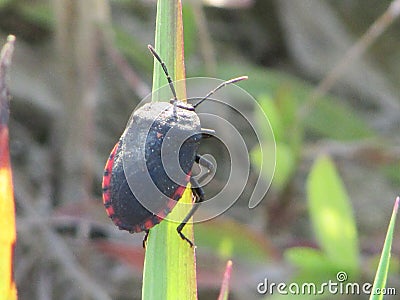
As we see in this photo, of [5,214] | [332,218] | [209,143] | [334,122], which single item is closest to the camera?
[5,214]

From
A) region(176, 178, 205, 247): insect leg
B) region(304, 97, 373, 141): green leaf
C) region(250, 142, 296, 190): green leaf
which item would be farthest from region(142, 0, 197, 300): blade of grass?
region(304, 97, 373, 141): green leaf

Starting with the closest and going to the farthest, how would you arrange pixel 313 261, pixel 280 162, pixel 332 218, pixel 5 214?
pixel 5 214, pixel 313 261, pixel 332 218, pixel 280 162

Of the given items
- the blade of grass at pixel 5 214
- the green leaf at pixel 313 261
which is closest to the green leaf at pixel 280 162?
the green leaf at pixel 313 261

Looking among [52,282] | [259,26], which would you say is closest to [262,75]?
[259,26]

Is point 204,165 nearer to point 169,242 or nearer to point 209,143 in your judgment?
point 169,242

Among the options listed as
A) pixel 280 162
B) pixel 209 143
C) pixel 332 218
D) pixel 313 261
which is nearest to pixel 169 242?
pixel 313 261

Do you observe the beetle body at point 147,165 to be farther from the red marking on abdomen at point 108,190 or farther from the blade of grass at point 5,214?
the blade of grass at point 5,214

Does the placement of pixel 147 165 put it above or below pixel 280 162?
below
